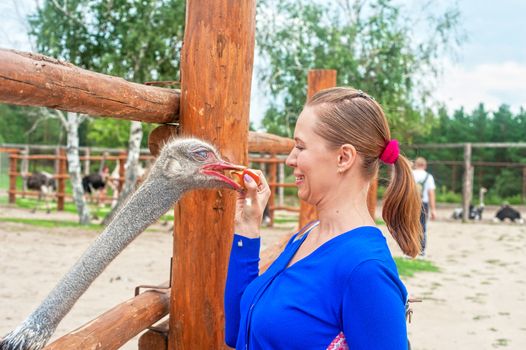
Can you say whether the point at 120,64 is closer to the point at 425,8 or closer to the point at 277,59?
the point at 277,59

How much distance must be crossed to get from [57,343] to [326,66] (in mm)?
10632

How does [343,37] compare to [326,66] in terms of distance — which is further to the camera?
[343,37]

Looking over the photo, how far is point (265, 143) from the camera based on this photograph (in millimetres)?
3088

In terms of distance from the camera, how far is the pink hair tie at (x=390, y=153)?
4.33 feet

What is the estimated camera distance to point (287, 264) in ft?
4.27

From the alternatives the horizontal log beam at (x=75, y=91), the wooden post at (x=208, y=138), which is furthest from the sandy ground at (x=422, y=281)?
the horizontal log beam at (x=75, y=91)

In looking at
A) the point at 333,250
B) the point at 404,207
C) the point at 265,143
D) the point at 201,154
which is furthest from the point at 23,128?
the point at 333,250

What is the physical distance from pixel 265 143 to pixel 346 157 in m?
1.83

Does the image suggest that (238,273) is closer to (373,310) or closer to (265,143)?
(373,310)

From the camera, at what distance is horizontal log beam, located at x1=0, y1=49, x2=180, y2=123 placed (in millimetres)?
1154

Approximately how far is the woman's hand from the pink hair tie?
0.31 m

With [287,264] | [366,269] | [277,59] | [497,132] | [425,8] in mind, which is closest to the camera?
[366,269]

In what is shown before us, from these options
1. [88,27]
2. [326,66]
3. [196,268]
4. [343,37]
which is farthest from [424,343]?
[343,37]

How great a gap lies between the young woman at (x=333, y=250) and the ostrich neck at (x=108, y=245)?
19 centimetres
